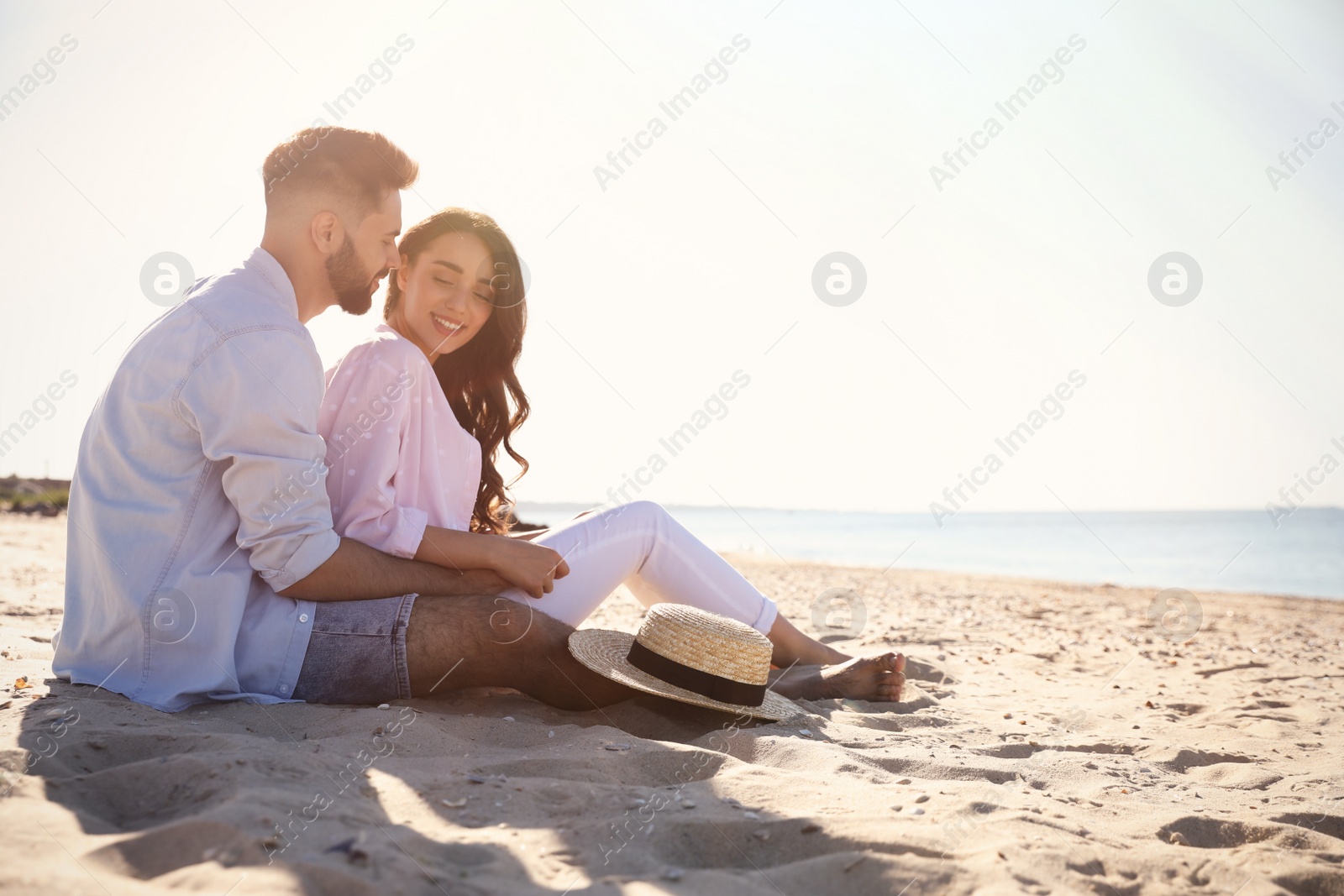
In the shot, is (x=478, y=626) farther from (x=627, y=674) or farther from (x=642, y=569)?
(x=642, y=569)

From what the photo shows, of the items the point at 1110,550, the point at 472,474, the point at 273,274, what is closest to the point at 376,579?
the point at 472,474

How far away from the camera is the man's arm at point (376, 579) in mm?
2609

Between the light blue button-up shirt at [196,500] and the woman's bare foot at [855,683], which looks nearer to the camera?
the light blue button-up shirt at [196,500]

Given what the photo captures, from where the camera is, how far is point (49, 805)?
1705 millimetres

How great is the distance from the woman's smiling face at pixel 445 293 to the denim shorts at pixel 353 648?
1248 millimetres

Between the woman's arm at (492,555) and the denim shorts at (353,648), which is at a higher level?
the woman's arm at (492,555)

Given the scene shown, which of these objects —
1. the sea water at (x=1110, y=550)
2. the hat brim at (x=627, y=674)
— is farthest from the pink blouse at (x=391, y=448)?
the sea water at (x=1110, y=550)

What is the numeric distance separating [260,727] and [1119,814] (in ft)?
7.76

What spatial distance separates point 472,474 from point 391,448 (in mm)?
512

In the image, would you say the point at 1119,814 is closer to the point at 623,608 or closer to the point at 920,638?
the point at 920,638

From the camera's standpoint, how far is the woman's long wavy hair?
3693 mm

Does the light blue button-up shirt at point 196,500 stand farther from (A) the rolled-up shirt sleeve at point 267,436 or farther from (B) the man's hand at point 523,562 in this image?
(B) the man's hand at point 523,562

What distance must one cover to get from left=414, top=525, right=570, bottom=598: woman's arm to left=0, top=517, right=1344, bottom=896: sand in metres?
0.47

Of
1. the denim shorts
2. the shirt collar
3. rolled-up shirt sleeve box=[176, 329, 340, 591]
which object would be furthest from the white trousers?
the shirt collar
